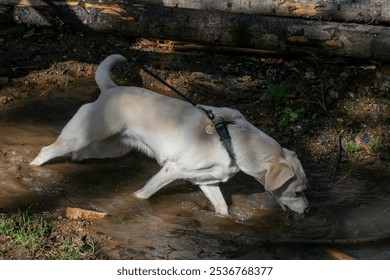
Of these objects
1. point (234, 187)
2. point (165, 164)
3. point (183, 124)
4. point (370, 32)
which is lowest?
point (234, 187)

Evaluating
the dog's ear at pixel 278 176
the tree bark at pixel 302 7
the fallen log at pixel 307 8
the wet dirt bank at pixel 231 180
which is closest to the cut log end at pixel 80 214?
the wet dirt bank at pixel 231 180

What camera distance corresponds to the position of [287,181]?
6477mm

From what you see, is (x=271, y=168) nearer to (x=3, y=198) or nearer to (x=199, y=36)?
(x=3, y=198)

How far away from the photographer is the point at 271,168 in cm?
632

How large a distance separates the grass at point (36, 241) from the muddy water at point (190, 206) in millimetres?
350

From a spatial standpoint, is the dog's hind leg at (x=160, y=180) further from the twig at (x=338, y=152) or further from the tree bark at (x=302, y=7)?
the tree bark at (x=302, y=7)

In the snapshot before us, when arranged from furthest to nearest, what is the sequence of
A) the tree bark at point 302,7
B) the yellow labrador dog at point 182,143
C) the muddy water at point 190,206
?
the tree bark at point 302,7 → the yellow labrador dog at point 182,143 → the muddy water at point 190,206

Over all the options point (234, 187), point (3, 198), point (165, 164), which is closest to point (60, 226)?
point (3, 198)

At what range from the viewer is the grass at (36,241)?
5.51m

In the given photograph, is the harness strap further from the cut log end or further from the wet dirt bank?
the cut log end

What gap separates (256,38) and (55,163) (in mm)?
3485

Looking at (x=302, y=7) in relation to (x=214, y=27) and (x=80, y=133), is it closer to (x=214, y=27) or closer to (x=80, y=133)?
(x=214, y=27)

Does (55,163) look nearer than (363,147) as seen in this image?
Yes
